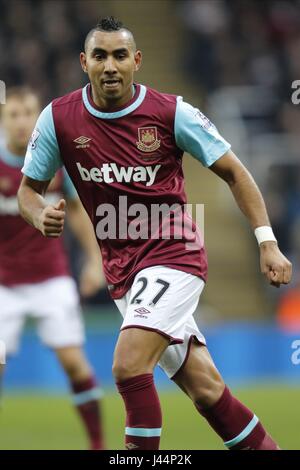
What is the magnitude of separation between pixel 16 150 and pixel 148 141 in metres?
3.22

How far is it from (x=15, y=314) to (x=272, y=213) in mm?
7228

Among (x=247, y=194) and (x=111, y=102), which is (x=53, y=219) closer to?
(x=111, y=102)

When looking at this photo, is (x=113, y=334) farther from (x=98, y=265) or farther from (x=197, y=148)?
(x=197, y=148)

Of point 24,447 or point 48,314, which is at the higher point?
point 48,314

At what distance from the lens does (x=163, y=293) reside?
18.8 ft

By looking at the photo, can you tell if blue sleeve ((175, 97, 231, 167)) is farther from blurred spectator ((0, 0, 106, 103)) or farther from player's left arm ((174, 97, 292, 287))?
blurred spectator ((0, 0, 106, 103))

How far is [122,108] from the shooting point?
237 inches

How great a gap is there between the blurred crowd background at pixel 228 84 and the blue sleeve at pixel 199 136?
9235mm

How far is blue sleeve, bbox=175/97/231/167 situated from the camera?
5.87 m

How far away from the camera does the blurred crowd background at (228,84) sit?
16.0 metres

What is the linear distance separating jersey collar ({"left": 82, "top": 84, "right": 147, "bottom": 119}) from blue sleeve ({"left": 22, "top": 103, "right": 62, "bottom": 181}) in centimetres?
21

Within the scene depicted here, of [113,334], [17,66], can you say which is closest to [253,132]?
[17,66]

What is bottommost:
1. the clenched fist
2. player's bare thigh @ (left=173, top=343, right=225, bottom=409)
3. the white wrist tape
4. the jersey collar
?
player's bare thigh @ (left=173, top=343, right=225, bottom=409)

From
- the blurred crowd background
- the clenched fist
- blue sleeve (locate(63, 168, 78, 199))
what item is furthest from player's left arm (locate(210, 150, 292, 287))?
the blurred crowd background
